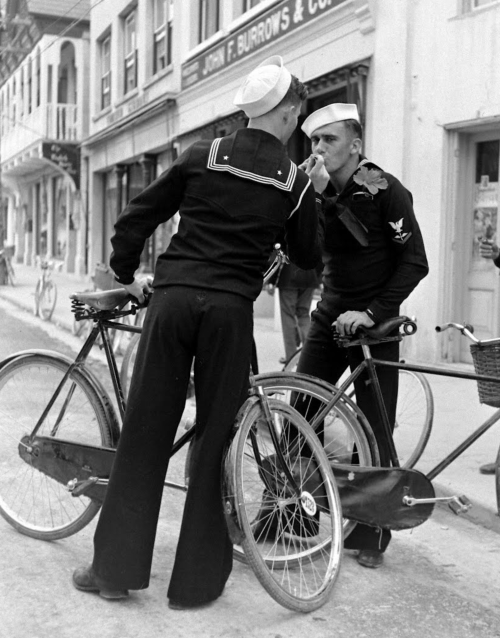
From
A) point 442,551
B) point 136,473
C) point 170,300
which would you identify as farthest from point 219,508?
point 442,551

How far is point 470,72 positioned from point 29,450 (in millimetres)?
6979

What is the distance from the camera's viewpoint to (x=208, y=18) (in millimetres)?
17047

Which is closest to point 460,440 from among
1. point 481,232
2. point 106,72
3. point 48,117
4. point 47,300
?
point 481,232

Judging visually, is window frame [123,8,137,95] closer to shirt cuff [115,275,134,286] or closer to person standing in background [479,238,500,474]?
person standing in background [479,238,500,474]

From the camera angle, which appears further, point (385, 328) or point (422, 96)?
point (422, 96)

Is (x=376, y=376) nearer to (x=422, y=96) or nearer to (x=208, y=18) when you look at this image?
(x=422, y=96)

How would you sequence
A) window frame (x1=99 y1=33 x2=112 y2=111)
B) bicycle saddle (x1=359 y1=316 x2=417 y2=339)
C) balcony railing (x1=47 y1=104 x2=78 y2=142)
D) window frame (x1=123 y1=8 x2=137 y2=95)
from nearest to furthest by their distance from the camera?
bicycle saddle (x1=359 y1=316 x2=417 y2=339) → window frame (x1=123 y1=8 x2=137 y2=95) → window frame (x1=99 y1=33 x2=112 y2=111) → balcony railing (x1=47 y1=104 x2=78 y2=142)

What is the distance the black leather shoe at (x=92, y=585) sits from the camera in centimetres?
331

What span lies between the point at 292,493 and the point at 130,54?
20.3 meters

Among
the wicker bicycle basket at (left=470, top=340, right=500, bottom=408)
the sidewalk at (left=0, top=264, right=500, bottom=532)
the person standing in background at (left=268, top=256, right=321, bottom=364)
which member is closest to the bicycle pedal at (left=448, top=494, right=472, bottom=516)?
the wicker bicycle basket at (left=470, top=340, right=500, bottom=408)

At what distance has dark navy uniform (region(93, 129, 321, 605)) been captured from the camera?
325cm

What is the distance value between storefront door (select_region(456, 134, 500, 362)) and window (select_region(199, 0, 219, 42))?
332 inches

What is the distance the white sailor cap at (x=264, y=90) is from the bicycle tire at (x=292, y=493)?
1.10 metres

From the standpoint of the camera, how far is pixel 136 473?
3.31 m
